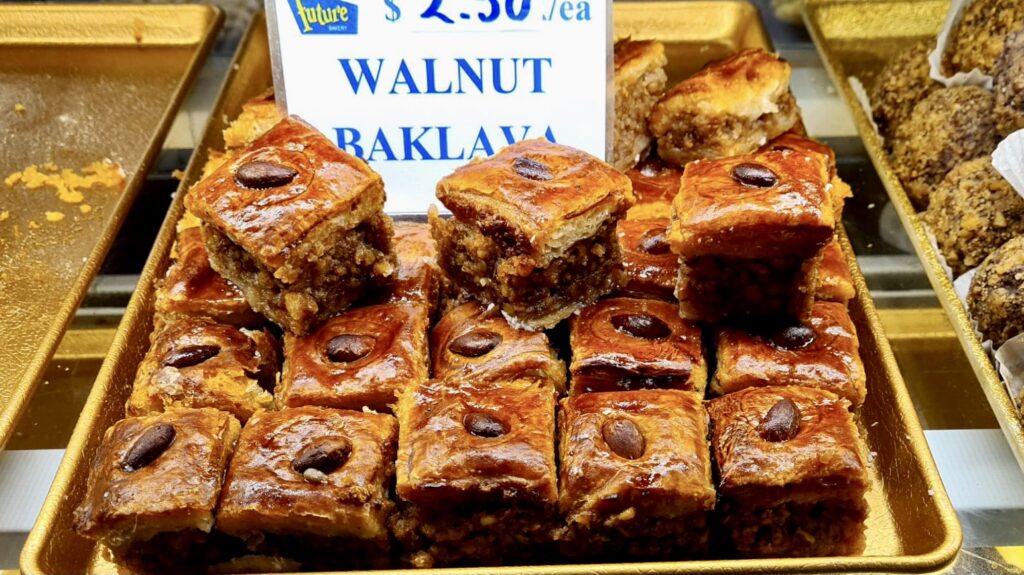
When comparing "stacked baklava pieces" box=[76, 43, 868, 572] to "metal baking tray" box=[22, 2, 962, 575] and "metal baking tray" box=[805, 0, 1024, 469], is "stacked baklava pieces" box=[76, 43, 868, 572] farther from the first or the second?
"metal baking tray" box=[805, 0, 1024, 469]

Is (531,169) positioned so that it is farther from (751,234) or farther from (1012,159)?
(1012,159)

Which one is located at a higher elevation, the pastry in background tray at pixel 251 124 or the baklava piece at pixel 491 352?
the pastry in background tray at pixel 251 124

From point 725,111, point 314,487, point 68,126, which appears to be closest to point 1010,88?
point 725,111

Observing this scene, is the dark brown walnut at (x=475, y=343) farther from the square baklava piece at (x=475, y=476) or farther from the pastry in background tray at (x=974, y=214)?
the pastry in background tray at (x=974, y=214)

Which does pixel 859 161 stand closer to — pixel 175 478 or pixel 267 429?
pixel 267 429

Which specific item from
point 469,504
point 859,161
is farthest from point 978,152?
point 469,504

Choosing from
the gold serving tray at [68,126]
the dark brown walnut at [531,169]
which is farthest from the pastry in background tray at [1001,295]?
the gold serving tray at [68,126]
